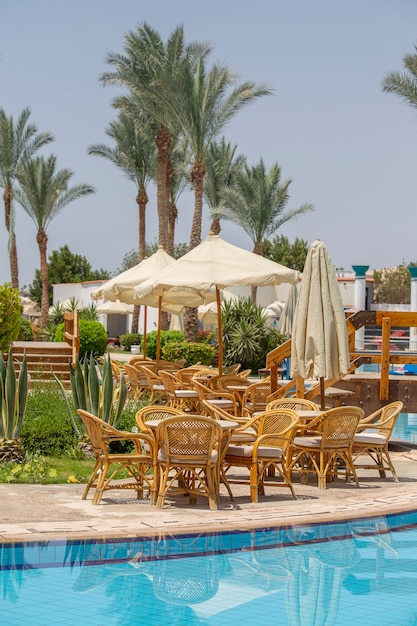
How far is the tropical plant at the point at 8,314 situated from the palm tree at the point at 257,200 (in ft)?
74.6

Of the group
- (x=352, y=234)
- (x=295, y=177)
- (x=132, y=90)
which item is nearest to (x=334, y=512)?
(x=132, y=90)

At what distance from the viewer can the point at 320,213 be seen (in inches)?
1795

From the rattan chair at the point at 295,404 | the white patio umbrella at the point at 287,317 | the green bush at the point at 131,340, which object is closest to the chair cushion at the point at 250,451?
the rattan chair at the point at 295,404

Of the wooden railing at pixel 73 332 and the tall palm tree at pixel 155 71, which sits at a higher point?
the tall palm tree at pixel 155 71

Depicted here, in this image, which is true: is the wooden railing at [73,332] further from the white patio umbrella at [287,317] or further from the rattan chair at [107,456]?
the rattan chair at [107,456]

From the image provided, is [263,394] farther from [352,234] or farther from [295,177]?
[295,177]

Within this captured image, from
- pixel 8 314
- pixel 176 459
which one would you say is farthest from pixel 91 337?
pixel 176 459

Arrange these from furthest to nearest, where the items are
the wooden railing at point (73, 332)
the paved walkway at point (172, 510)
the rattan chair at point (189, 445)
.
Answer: the wooden railing at point (73, 332) → the rattan chair at point (189, 445) → the paved walkway at point (172, 510)

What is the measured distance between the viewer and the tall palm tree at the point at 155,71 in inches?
1266

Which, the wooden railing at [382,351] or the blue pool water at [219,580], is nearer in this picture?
the blue pool water at [219,580]

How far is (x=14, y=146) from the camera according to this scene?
4178 cm

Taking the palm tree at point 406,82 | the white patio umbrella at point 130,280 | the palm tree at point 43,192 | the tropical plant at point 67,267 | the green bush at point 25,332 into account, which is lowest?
the green bush at point 25,332

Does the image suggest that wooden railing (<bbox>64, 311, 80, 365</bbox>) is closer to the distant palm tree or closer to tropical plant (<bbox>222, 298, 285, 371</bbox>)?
tropical plant (<bbox>222, 298, 285, 371</bbox>)

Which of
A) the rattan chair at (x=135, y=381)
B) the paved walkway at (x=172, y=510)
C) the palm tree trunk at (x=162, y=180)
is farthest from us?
the palm tree trunk at (x=162, y=180)
